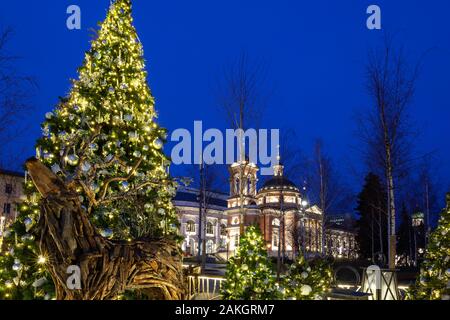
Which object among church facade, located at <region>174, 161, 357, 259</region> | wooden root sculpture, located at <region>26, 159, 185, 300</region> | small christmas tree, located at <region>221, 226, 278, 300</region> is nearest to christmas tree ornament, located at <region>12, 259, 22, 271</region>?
wooden root sculpture, located at <region>26, 159, 185, 300</region>

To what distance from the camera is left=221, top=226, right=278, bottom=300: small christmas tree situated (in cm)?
671

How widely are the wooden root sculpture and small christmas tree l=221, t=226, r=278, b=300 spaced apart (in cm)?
214

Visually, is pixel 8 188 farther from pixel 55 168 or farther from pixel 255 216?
pixel 55 168

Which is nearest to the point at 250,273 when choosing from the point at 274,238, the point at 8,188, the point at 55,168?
the point at 55,168

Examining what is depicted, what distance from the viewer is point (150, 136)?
364 inches

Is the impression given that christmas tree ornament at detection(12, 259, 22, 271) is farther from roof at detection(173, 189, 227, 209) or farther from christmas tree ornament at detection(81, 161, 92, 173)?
roof at detection(173, 189, 227, 209)

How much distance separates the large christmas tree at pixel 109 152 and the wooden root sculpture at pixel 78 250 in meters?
0.88

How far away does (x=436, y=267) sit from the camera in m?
6.90

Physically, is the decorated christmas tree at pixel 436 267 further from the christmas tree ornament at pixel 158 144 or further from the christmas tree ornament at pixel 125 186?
the christmas tree ornament at pixel 158 144

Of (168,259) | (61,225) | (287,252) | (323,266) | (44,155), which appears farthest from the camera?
(287,252)

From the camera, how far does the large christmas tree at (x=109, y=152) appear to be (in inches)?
258
